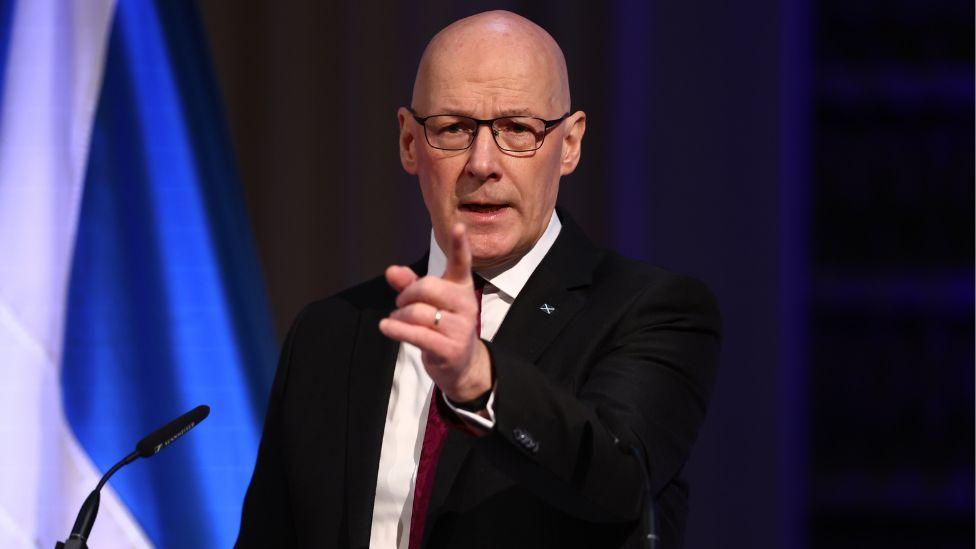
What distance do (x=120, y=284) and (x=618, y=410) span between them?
155 centimetres

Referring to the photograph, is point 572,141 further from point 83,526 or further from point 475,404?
point 83,526

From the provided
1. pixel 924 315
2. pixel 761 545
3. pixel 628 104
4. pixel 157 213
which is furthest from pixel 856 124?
pixel 157 213

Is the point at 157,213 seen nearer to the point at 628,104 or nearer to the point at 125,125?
the point at 125,125

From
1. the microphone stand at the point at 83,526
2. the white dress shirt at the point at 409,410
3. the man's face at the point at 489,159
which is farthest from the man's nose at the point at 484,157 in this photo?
the microphone stand at the point at 83,526

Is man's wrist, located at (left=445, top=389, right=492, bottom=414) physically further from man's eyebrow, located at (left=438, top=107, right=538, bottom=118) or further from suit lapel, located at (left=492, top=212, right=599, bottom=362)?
man's eyebrow, located at (left=438, top=107, right=538, bottom=118)

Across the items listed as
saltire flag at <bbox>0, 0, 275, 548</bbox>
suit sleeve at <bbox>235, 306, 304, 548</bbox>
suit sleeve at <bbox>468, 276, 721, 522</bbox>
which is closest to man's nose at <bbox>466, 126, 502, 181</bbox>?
suit sleeve at <bbox>468, 276, 721, 522</bbox>

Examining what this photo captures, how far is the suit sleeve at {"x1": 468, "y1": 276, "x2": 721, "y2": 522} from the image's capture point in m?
1.32

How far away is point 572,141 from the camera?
192cm

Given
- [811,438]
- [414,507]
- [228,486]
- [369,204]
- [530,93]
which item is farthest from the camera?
[811,438]

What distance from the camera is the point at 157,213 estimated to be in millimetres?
2766

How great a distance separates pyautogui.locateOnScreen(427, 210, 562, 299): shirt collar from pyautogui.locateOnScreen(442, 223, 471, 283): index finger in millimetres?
554

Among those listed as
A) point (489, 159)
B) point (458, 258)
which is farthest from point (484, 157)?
point (458, 258)

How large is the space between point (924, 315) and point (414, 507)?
7.31 feet

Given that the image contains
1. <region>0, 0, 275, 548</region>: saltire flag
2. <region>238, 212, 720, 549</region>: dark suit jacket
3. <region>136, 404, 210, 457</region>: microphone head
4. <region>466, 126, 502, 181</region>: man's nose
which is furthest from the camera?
<region>0, 0, 275, 548</region>: saltire flag
